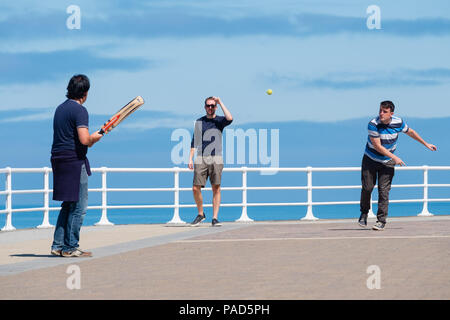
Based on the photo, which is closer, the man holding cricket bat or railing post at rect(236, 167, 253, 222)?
the man holding cricket bat

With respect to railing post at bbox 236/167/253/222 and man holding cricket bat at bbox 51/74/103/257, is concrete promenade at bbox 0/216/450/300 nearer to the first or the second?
man holding cricket bat at bbox 51/74/103/257

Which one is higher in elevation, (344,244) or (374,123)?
(374,123)

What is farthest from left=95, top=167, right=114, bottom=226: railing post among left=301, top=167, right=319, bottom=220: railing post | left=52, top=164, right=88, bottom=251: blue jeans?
left=52, top=164, right=88, bottom=251: blue jeans

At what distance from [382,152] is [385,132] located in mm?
334

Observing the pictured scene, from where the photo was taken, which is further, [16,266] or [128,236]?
[128,236]

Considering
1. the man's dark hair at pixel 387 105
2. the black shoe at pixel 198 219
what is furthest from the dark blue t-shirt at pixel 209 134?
the man's dark hair at pixel 387 105

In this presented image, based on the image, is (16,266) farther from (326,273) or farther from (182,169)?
(182,169)

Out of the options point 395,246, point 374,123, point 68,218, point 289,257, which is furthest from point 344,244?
point 68,218

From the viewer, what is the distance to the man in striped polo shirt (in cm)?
1443

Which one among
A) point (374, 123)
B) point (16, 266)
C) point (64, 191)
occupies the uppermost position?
point (374, 123)

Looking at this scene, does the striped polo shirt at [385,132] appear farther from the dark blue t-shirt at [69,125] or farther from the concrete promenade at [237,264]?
the dark blue t-shirt at [69,125]

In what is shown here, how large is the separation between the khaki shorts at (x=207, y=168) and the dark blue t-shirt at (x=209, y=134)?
0.11 m
